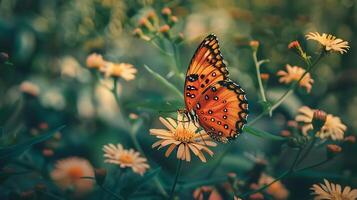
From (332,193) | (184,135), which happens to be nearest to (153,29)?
(184,135)

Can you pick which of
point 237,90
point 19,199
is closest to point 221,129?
point 237,90

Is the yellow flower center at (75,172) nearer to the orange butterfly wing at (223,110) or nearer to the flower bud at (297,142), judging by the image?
the orange butterfly wing at (223,110)

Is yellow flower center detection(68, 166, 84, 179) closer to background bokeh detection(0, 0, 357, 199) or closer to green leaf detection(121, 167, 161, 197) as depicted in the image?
background bokeh detection(0, 0, 357, 199)

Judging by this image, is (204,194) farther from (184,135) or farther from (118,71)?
(118,71)

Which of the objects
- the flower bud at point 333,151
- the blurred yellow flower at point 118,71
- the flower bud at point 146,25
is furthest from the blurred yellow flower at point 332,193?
the flower bud at point 146,25

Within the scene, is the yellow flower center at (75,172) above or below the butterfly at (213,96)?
below

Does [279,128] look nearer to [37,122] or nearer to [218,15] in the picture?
[218,15]
